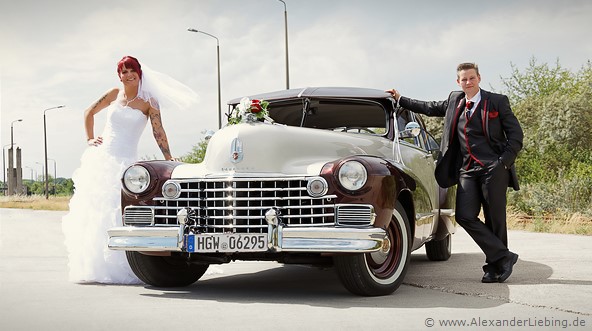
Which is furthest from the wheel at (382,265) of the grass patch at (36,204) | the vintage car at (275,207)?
the grass patch at (36,204)

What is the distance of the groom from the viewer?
7301mm

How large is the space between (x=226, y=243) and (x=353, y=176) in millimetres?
1120

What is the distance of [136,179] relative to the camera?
688 centimetres

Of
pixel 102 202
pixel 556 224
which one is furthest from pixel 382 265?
pixel 556 224

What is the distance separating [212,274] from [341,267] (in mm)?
2604

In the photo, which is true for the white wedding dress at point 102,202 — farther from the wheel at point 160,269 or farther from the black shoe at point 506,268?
the black shoe at point 506,268

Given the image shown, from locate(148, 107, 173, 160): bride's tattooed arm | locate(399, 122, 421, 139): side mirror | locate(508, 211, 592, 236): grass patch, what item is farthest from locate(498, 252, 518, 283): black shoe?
locate(508, 211, 592, 236): grass patch

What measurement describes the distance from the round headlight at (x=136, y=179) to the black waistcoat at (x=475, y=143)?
2933 millimetres

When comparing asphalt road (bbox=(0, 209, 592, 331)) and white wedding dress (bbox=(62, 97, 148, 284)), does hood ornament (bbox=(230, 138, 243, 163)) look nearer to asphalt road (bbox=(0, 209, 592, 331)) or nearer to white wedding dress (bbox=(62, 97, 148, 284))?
asphalt road (bbox=(0, 209, 592, 331))

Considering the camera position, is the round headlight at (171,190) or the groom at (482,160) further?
the groom at (482,160)

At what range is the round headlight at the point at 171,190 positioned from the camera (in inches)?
261

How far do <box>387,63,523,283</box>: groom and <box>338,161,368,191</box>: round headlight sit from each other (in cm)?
162

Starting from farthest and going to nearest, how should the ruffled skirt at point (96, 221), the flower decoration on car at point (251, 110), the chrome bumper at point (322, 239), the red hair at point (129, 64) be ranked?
1. the red hair at point (129, 64)
2. the ruffled skirt at point (96, 221)
3. the flower decoration on car at point (251, 110)
4. the chrome bumper at point (322, 239)

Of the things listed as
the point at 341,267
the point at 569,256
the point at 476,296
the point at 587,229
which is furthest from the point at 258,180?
the point at 587,229
